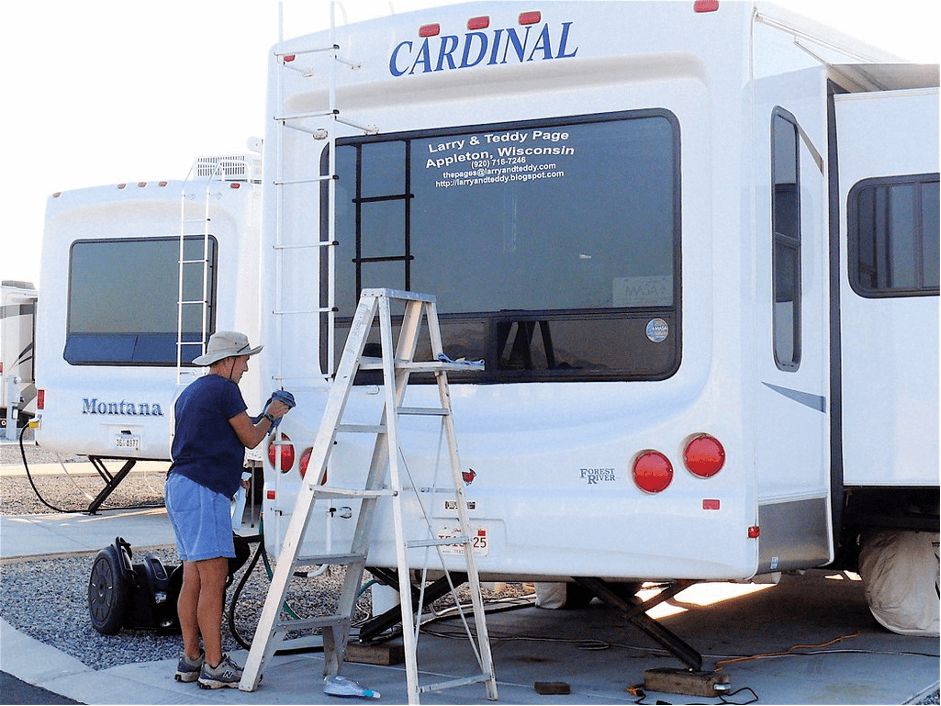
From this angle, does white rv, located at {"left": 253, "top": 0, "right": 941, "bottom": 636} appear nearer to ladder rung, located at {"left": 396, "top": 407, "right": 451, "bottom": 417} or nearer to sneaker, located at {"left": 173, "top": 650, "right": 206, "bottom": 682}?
→ ladder rung, located at {"left": 396, "top": 407, "right": 451, "bottom": 417}

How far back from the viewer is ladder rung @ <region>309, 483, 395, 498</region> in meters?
5.42

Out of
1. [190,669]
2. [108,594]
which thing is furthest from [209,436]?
[108,594]

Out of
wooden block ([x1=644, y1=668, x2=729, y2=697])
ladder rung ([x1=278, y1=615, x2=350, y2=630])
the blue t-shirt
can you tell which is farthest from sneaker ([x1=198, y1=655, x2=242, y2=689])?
wooden block ([x1=644, y1=668, x2=729, y2=697])

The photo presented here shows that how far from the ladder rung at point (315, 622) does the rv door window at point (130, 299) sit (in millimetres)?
6079

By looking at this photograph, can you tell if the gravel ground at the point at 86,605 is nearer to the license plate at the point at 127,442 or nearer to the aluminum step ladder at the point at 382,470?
the aluminum step ladder at the point at 382,470

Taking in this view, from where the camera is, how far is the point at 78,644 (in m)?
6.84

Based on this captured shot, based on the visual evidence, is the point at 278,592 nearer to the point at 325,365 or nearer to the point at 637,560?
the point at 325,365

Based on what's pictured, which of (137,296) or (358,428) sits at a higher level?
(137,296)

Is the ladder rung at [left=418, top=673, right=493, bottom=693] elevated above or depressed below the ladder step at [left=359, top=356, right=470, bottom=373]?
below

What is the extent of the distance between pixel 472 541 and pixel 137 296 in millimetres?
7306

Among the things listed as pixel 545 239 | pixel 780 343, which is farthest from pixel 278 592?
pixel 780 343

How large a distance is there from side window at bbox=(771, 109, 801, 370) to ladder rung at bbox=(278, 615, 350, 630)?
2.30 m

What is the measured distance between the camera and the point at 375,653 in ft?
20.9

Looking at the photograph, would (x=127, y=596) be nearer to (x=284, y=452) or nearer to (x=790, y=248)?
(x=284, y=452)
